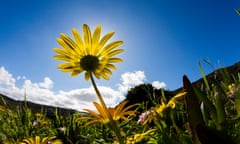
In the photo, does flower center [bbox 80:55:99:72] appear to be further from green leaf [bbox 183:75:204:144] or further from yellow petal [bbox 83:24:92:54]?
green leaf [bbox 183:75:204:144]

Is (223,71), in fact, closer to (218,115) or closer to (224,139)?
(218,115)

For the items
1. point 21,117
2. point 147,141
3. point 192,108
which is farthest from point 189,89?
point 21,117

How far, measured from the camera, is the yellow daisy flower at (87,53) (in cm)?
90

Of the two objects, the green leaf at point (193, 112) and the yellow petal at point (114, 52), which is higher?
the yellow petal at point (114, 52)

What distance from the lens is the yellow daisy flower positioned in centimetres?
90

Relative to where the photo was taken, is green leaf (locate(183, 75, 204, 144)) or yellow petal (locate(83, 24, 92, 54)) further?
yellow petal (locate(83, 24, 92, 54))

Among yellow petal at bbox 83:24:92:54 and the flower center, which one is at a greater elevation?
yellow petal at bbox 83:24:92:54

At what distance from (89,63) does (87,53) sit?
1.8 inches

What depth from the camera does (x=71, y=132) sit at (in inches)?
94.1

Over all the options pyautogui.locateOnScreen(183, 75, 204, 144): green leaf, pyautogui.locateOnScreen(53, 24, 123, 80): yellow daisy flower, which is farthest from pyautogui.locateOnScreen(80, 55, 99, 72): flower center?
pyautogui.locateOnScreen(183, 75, 204, 144): green leaf

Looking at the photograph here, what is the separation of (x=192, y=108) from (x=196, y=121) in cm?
3

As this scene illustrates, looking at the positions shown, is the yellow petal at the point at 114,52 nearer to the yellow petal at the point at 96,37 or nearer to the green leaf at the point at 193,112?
the yellow petal at the point at 96,37

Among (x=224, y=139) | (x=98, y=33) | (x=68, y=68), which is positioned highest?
(x=98, y=33)

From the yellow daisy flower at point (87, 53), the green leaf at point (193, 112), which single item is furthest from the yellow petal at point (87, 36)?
the green leaf at point (193, 112)
